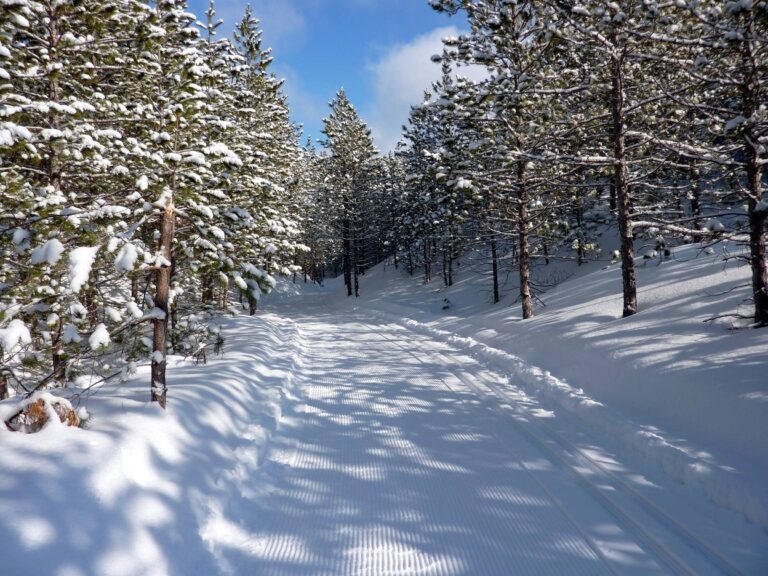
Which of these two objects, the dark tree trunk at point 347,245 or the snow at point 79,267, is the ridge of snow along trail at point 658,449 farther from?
the dark tree trunk at point 347,245

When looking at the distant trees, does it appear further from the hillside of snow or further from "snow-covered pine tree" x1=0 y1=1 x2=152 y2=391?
"snow-covered pine tree" x1=0 y1=1 x2=152 y2=391

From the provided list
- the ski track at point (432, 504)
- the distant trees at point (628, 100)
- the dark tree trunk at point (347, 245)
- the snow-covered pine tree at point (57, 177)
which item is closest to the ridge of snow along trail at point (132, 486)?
the ski track at point (432, 504)

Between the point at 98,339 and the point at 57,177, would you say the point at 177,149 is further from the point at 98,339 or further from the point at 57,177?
the point at 98,339

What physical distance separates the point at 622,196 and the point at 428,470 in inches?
343

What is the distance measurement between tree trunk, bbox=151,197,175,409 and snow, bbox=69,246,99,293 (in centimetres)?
150

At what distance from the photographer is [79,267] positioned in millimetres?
4203

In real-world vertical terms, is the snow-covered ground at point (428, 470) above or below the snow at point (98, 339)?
below

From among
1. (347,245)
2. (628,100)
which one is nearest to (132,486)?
(628,100)

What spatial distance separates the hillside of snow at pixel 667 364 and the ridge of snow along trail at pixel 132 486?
480cm

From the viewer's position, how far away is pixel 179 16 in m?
7.24

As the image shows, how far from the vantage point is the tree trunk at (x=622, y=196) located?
10273mm

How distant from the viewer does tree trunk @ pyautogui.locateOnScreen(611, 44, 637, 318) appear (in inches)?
404

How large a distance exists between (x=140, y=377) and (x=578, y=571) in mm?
7539

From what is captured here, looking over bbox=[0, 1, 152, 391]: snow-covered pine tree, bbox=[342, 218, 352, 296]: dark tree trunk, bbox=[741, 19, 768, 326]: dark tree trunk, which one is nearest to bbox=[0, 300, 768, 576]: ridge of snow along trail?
bbox=[0, 1, 152, 391]: snow-covered pine tree
